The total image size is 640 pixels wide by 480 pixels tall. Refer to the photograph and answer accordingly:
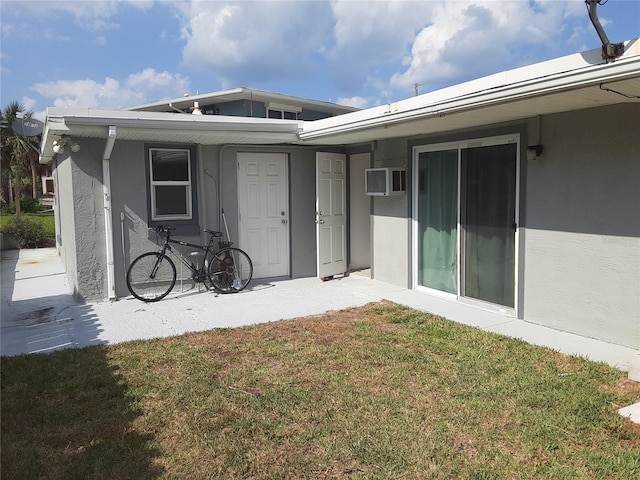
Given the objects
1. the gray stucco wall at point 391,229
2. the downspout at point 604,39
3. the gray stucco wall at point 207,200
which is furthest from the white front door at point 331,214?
the downspout at point 604,39

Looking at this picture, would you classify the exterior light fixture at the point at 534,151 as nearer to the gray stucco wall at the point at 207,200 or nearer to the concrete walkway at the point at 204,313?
the concrete walkway at the point at 204,313

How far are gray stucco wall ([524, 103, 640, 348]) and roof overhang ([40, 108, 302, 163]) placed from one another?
3705mm

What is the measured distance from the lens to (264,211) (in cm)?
839

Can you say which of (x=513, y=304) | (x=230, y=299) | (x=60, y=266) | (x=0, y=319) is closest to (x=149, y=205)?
(x=230, y=299)

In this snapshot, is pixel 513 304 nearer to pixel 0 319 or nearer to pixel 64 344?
pixel 64 344

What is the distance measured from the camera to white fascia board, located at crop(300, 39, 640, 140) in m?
3.57

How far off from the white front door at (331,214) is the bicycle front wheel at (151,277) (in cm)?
250

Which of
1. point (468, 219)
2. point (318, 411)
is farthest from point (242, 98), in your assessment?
point (318, 411)

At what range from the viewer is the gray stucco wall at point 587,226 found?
15.3 feet

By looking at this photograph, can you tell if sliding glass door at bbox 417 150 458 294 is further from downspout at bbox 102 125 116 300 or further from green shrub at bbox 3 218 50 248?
green shrub at bbox 3 218 50 248

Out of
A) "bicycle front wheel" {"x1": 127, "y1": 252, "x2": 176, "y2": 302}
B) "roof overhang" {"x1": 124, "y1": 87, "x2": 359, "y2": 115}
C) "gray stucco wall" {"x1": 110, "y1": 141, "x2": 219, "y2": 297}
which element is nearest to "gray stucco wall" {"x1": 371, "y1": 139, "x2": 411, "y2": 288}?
"bicycle front wheel" {"x1": 127, "y1": 252, "x2": 176, "y2": 302}

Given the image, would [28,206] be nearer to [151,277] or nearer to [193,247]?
[193,247]

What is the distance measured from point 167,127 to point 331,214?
3.24 metres

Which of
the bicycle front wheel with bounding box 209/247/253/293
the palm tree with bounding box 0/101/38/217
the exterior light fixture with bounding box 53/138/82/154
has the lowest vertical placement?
the bicycle front wheel with bounding box 209/247/253/293
